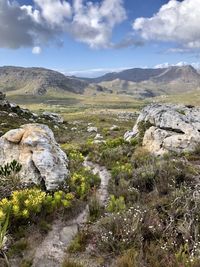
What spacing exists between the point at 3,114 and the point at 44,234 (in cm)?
5180

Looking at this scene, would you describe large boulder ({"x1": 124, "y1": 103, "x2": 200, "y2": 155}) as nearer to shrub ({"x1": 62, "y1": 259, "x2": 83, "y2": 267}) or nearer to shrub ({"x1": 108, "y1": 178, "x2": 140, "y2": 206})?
shrub ({"x1": 108, "y1": 178, "x2": 140, "y2": 206})

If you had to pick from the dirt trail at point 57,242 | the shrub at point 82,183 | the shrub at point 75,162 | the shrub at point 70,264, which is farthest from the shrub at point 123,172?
the shrub at point 70,264

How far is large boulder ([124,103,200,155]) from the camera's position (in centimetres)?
2108

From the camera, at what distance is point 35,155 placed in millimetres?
13547

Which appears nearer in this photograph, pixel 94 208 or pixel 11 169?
pixel 94 208

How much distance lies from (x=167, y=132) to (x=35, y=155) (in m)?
11.7

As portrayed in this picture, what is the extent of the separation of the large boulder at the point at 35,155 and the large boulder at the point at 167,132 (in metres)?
8.58

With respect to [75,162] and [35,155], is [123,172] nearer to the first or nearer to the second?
[75,162]

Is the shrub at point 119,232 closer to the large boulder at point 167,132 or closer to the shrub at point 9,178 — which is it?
the shrub at point 9,178

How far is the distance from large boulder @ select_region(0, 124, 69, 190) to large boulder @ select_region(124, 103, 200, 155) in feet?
28.2

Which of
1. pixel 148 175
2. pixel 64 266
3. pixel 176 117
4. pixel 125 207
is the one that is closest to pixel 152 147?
pixel 176 117

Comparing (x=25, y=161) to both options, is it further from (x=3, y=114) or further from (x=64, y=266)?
(x=3, y=114)

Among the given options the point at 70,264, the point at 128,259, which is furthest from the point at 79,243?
the point at 128,259

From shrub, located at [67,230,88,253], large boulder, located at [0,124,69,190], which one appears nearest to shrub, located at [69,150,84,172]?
large boulder, located at [0,124,69,190]
